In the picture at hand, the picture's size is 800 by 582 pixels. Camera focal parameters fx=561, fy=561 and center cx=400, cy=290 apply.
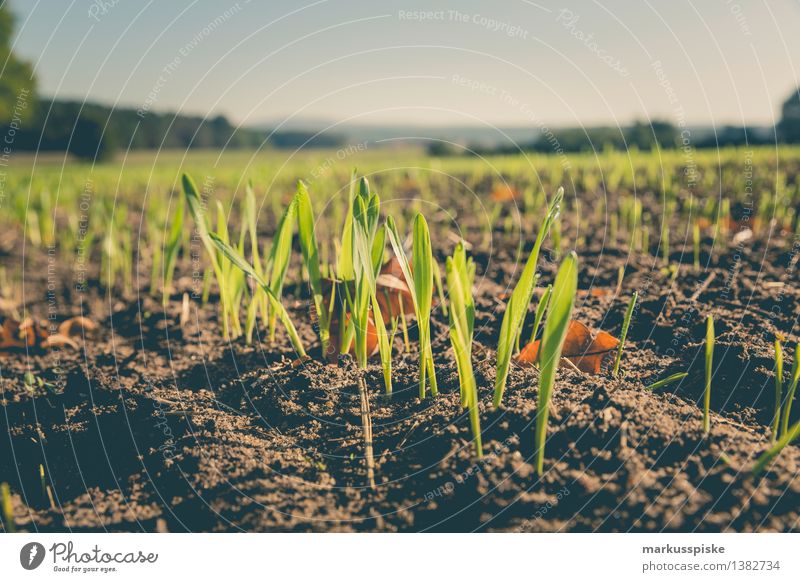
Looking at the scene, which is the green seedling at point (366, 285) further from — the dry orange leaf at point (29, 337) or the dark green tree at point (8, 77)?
the dark green tree at point (8, 77)

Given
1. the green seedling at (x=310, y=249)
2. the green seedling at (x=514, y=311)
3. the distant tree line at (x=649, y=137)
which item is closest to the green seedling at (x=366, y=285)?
the green seedling at (x=310, y=249)

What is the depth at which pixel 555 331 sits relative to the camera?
0.99 metres

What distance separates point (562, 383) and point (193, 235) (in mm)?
2624

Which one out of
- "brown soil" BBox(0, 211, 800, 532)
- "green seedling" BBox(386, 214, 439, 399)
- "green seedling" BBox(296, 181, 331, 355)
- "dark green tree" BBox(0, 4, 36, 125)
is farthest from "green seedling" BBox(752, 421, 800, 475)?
"dark green tree" BBox(0, 4, 36, 125)

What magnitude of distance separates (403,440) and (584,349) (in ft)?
→ 1.83

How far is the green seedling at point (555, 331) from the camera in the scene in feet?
3.12

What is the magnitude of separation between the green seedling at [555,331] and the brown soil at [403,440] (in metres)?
0.10

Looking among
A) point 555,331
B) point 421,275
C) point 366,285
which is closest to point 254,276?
point 366,285

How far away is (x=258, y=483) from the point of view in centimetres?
117

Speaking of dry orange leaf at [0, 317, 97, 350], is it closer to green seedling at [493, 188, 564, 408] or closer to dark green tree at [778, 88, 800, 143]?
green seedling at [493, 188, 564, 408]

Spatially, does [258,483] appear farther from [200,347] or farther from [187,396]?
[200,347]

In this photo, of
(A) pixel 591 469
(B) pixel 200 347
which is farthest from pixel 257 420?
(A) pixel 591 469

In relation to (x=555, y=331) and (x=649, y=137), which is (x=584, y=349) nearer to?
(x=555, y=331)

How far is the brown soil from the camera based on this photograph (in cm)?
107
